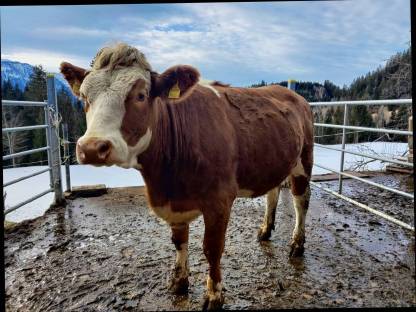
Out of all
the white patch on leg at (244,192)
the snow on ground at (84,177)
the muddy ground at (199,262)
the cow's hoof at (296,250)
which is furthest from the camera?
the snow on ground at (84,177)

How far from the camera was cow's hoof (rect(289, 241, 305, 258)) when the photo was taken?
252 centimetres

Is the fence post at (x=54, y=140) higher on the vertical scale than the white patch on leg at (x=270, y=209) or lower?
higher

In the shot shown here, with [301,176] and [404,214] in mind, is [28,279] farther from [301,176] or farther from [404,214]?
[404,214]

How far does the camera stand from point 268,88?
2699 millimetres

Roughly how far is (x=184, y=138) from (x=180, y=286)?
3.27 feet

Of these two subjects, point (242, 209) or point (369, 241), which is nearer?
point (369, 241)

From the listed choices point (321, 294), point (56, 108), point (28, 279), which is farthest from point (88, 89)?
point (56, 108)

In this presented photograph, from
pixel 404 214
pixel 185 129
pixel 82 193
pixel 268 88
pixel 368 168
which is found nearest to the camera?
pixel 185 129

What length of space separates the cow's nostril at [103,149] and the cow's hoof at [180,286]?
1160 mm

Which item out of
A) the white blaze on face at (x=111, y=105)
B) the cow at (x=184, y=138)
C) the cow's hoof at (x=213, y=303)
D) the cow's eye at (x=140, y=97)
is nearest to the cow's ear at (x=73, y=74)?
the cow at (x=184, y=138)

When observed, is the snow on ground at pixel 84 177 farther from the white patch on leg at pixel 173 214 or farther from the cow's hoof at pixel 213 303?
the cow's hoof at pixel 213 303

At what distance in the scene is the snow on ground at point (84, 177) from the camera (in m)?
3.34

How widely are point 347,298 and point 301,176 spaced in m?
1.06

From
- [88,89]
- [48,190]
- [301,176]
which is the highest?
[88,89]
